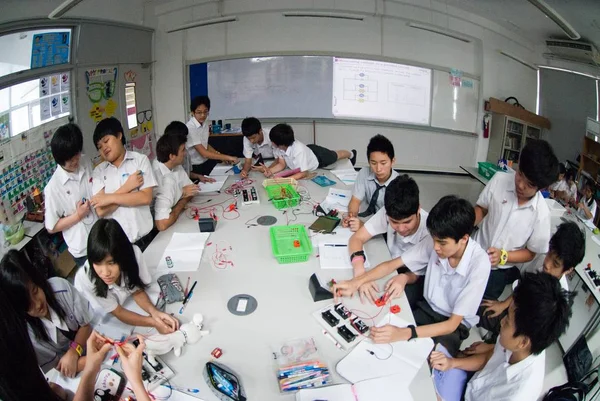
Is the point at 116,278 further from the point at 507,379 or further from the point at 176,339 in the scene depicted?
the point at 507,379

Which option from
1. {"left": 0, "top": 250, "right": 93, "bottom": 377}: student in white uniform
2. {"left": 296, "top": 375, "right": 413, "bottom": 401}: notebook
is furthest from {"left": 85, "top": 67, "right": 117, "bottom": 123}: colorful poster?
{"left": 296, "top": 375, "right": 413, "bottom": 401}: notebook

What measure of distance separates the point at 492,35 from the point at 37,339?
9.99 ft

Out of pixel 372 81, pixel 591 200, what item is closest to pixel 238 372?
pixel 591 200

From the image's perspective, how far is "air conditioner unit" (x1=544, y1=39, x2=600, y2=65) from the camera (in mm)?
1893

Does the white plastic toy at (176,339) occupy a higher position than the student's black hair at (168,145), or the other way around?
the student's black hair at (168,145)

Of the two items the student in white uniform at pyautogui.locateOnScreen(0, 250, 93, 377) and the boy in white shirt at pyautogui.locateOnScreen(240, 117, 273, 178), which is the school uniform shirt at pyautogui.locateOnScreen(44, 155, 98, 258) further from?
the boy in white shirt at pyautogui.locateOnScreen(240, 117, 273, 178)

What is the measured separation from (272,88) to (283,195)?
175 centimetres

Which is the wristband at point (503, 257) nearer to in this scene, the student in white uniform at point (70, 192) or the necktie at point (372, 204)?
the necktie at point (372, 204)

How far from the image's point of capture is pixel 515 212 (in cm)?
207

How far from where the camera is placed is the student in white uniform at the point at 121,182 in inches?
85.7

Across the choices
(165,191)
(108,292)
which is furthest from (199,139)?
(108,292)

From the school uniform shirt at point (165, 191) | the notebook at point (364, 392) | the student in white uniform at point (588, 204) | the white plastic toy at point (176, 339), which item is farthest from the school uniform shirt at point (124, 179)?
the student in white uniform at point (588, 204)

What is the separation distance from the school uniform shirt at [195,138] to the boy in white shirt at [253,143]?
0.43 meters

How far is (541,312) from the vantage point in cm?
120
